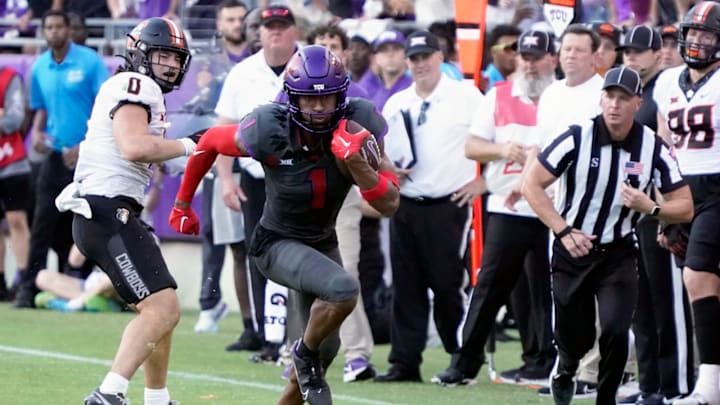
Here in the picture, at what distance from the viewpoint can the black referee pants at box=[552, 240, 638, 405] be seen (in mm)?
7918

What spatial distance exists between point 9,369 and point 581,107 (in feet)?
13.1

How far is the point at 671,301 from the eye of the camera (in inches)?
358

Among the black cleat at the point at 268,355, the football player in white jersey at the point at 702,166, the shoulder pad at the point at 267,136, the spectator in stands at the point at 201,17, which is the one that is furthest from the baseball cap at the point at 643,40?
the spectator in stands at the point at 201,17

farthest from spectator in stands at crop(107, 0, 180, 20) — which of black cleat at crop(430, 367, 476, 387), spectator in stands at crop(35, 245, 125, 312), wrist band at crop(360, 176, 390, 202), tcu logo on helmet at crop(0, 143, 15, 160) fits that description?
wrist band at crop(360, 176, 390, 202)

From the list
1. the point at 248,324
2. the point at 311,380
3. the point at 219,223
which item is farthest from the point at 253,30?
the point at 311,380

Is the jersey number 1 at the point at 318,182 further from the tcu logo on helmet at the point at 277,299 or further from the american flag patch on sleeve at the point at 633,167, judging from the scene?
the tcu logo on helmet at the point at 277,299

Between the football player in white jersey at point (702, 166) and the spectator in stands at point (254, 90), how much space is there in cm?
283

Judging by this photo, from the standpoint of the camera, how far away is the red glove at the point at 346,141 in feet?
22.8

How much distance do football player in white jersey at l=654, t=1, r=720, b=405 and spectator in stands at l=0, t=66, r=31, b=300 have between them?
24.5 ft

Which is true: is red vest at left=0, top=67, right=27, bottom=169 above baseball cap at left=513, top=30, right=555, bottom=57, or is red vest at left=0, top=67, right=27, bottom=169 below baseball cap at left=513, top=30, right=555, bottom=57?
below

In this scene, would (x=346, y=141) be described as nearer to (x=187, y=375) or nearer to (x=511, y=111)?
(x=511, y=111)

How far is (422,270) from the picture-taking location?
10117 millimetres

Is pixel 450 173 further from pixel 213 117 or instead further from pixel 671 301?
pixel 213 117

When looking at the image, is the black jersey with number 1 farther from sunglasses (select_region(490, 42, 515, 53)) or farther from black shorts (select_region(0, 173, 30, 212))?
black shorts (select_region(0, 173, 30, 212))
